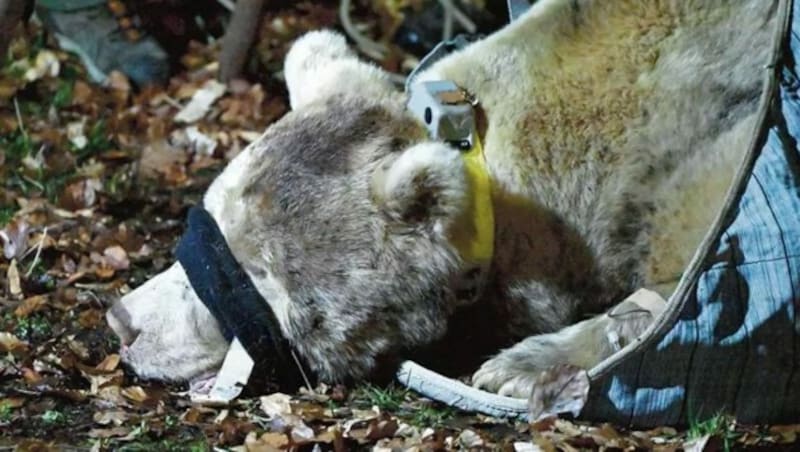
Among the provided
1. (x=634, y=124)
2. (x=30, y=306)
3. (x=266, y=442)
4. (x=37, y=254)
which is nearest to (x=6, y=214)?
(x=37, y=254)

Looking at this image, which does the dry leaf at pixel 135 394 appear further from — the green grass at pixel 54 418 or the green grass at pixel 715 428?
the green grass at pixel 715 428

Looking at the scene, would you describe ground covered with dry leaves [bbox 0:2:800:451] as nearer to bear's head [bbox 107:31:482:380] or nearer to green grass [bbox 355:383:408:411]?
green grass [bbox 355:383:408:411]

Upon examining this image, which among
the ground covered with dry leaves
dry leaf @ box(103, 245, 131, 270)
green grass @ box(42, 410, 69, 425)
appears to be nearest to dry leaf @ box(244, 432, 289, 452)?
the ground covered with dry leaves

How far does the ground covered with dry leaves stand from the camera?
10.5 ft

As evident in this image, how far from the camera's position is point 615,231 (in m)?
3.49

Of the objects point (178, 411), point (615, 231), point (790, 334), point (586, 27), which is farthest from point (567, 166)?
point (178, 411)

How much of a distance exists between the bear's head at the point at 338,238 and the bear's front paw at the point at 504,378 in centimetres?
16

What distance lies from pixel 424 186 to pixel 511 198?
322 millimetres

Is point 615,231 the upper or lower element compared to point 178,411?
upper

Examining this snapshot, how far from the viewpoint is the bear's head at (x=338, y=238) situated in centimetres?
328

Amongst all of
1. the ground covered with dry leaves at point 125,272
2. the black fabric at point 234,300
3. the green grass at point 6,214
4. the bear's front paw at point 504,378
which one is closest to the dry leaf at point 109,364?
the ground covered with dry leaves at point 125,272

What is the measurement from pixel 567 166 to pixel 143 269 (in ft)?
5.26

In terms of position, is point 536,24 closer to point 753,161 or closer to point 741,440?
point 753,161

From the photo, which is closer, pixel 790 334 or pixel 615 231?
pixel 790 334
